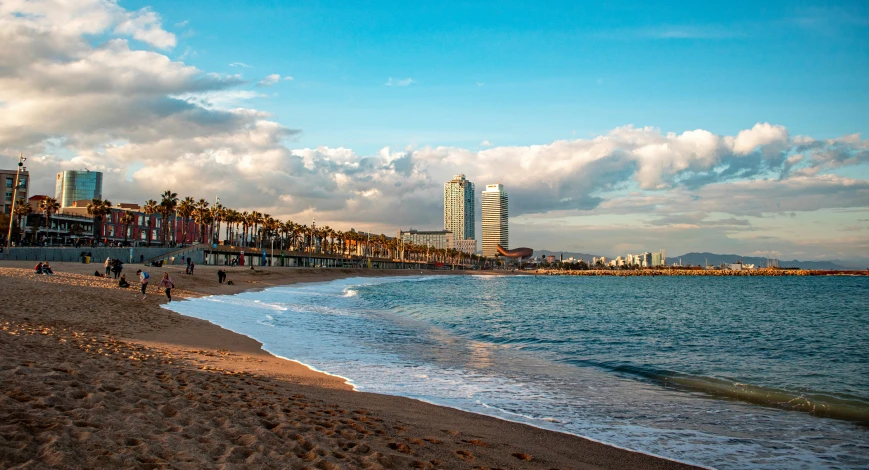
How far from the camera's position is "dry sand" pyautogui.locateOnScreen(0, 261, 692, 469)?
562 centimetres

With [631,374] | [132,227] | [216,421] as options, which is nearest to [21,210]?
[132,227]

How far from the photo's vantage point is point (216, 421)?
280 inches

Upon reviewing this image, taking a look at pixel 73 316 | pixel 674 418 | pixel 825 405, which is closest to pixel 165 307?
pixel 73 316

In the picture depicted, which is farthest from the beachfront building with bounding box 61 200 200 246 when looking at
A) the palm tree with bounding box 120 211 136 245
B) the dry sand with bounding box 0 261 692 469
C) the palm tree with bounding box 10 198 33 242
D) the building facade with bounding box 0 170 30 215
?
the dry sand with bounding box 0 261 692 469

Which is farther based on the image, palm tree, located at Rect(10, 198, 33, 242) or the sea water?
palm tree, located at Rect(10, 198, 33, 242)

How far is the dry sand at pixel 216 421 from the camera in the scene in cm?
562

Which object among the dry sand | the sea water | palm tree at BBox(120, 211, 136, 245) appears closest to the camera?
the dry sand

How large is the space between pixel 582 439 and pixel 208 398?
19.2ft

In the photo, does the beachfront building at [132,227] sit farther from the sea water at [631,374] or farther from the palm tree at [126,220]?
the sea water at [631,374]

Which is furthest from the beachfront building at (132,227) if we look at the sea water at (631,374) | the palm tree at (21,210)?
the sea water at (631,374)

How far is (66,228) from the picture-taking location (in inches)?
4156

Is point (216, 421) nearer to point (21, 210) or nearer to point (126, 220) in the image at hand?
point (21, 210)

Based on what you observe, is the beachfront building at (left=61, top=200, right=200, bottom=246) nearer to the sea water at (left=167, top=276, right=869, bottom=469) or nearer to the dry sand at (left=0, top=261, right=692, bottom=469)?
the sea water at (left=167, top=276, right=869, bottom=469)

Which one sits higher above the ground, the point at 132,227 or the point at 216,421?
the point at 132,227
